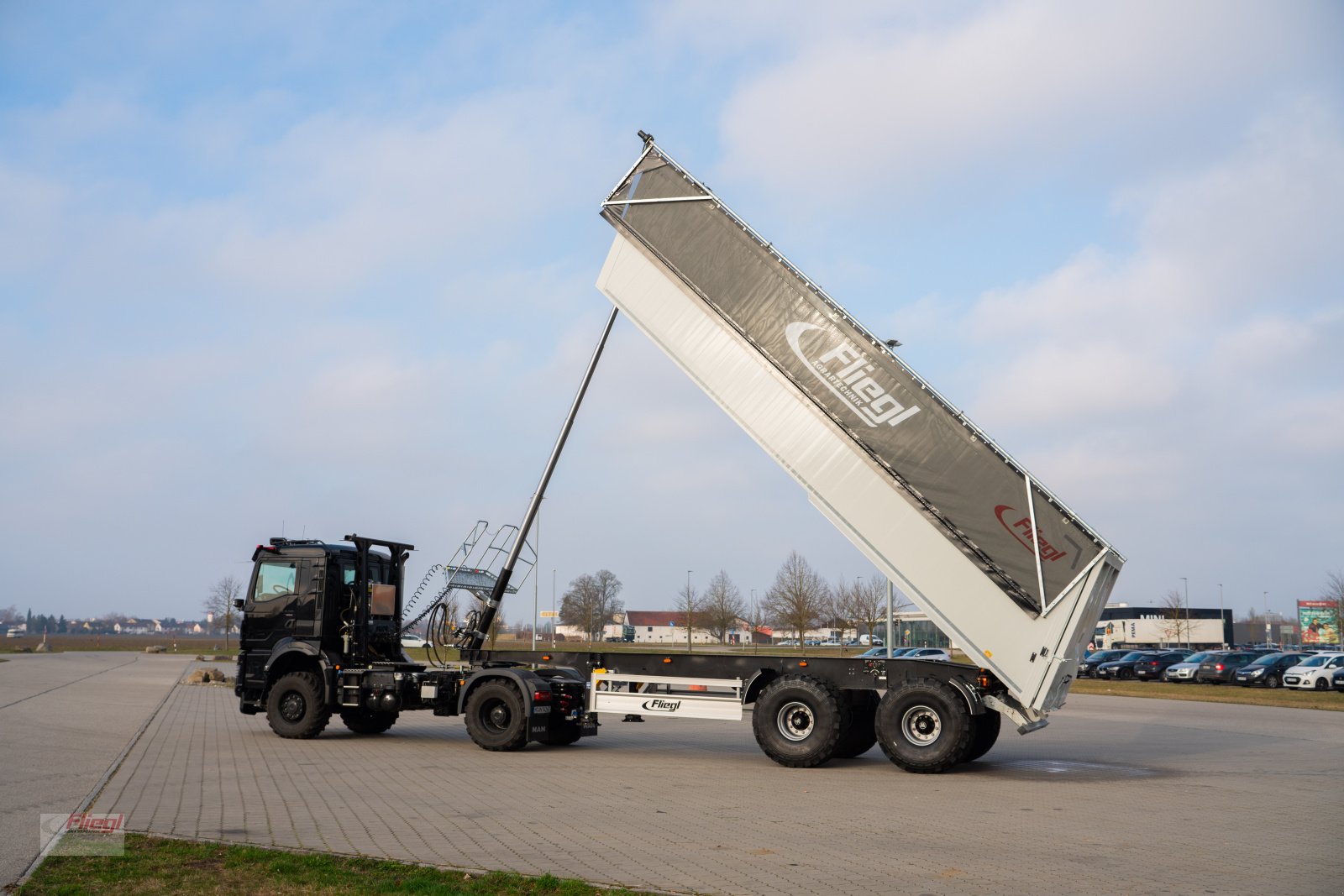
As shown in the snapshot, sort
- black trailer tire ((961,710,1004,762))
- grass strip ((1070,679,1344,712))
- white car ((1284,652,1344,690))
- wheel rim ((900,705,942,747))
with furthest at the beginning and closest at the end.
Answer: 1. white car ((1284,652,1344,690))
2. grass strip ((1070,679,1344,712))
3. wheel rim ((900,705,942,747))
4. black trailer tire ((961,710,1004,762))

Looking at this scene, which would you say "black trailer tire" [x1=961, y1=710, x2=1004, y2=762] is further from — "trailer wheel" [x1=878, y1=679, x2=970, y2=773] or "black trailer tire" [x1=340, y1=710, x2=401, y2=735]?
"black trailer tire" [x1=340, y1=710, x2=401, y2=735]

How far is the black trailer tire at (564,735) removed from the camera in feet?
48.1

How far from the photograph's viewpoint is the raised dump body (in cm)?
1138

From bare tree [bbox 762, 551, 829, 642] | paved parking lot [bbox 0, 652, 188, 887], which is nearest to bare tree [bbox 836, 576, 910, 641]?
bare tree [bbox 762, 551, 829, 642]

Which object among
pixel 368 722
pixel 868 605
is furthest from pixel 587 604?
pixel 368 722

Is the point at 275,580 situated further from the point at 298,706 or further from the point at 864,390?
the point at 864,390

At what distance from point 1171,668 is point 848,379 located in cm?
3072

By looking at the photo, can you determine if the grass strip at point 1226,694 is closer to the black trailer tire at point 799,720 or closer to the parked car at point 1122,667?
the parked car at point 1122,667

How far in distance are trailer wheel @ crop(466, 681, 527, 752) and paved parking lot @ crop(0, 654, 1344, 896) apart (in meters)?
0.24

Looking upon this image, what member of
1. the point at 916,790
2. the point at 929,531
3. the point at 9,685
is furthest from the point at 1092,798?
the point at 9,685

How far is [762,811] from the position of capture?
9555mm

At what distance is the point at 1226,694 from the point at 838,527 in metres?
23.3

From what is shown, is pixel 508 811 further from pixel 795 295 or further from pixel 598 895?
pixel 795 295

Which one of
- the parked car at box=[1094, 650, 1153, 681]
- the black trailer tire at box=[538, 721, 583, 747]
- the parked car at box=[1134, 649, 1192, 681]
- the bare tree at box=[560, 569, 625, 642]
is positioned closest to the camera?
the black trailer tire at box=[538, 721, 583, 747]
